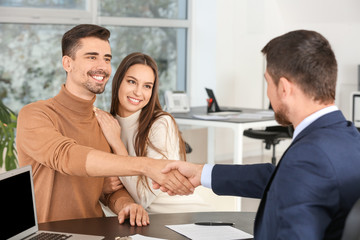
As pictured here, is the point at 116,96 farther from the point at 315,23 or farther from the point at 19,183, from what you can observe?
the point at 315,23

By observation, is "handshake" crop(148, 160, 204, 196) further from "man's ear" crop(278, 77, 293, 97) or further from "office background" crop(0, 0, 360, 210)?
"office background" crop(0, 0, 360, 210)

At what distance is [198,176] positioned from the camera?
2.18 metres

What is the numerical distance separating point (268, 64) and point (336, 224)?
44cm

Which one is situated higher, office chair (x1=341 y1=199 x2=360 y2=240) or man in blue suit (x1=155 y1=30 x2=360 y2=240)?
man in blue suit (x1=155 y1=30 x2=360 y2=240)

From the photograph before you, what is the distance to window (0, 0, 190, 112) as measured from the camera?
5660mm

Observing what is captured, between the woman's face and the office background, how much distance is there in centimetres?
415

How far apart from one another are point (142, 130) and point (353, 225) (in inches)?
64.6

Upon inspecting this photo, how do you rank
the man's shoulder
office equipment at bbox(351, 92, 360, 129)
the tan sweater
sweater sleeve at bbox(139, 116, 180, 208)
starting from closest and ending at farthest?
the tan sweater
the man's shoulder
sweater sleeve at bbox(139, 116, 180, 208)
office equipment at bbox(351, 92, 360, 129)

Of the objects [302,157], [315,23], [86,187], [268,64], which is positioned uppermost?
[315,23]

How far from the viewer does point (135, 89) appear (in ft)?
9.37

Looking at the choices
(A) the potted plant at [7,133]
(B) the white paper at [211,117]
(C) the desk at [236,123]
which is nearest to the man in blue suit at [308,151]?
(A) the potted plant at [7,133]

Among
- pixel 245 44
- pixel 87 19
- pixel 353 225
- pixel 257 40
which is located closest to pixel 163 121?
pixel 353 225

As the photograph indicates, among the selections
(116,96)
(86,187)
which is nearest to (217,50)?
(116,96)

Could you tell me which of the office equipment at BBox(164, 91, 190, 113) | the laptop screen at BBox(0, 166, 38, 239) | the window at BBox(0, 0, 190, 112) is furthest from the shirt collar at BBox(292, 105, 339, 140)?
the window at BBox(0, 0, 190, 112)
